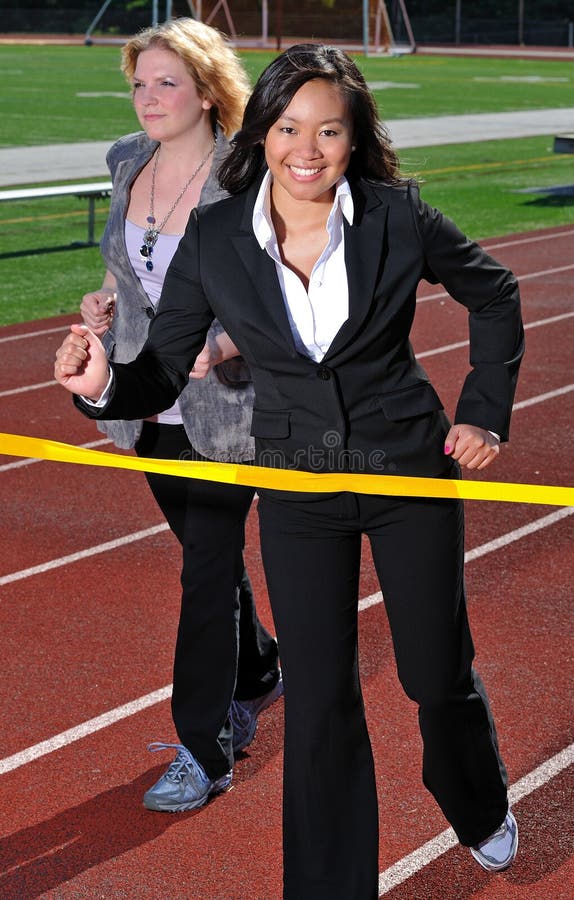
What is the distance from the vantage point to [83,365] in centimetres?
340

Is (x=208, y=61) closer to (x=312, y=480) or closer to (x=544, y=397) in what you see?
(x=312, y=480)

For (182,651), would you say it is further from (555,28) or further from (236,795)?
(555,28)

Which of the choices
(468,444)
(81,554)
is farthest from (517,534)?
(468,444)

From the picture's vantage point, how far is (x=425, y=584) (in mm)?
3473

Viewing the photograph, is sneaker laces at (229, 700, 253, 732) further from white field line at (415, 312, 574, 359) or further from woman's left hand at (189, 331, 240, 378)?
white field line at (415, 312, 574, 359)

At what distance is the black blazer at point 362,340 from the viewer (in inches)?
132

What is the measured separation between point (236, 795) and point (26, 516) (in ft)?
10.2

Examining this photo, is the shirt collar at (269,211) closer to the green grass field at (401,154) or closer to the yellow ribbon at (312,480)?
the green grass field at (401,154)

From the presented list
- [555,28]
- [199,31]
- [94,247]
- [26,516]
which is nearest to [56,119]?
[94,247]

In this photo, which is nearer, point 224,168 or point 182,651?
point 224,168

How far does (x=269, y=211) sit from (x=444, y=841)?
1.94 metres

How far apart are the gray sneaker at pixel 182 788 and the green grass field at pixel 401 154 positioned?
1936 millimetres

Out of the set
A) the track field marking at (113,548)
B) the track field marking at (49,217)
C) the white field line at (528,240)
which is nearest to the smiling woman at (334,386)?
the track field marking at (113,548)

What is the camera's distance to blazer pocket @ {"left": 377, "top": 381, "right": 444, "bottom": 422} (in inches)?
134
